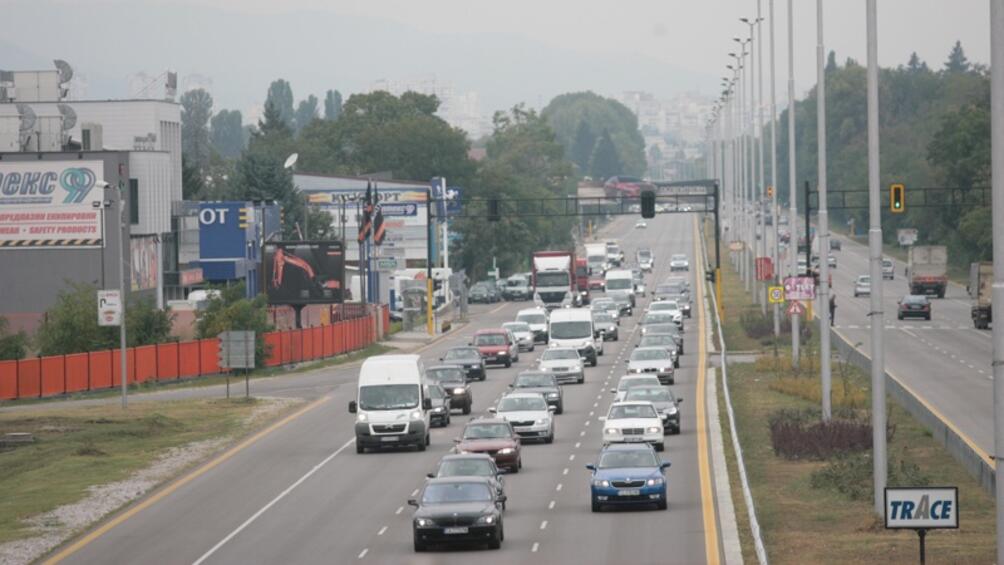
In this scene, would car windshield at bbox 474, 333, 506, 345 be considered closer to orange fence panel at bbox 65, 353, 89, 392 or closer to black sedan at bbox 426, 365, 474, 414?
orange fence panel at bbox 65, 353, 89, 392

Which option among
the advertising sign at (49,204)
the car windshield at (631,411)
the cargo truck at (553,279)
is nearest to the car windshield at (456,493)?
the car windshield at (631,411)

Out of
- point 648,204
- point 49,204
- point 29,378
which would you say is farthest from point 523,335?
point 29,378

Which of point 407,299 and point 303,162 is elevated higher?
point 303,162

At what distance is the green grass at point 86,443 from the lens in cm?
3844

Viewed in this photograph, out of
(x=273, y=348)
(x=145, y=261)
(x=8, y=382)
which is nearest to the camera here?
(x=8, y=382)

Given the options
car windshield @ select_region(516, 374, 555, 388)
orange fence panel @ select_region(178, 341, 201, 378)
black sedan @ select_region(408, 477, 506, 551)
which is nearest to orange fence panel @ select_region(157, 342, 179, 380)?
orange fence panel @ select_region(178, 341, 201, 378)

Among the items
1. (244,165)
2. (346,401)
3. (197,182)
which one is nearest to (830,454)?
(346,401)

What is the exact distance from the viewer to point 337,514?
34.7m

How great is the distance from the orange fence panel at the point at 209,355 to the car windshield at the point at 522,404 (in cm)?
2885

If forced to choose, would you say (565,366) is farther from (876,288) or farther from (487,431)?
(876,288)

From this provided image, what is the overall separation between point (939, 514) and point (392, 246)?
109 m

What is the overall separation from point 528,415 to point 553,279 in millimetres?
65523

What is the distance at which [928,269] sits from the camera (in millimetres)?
116250

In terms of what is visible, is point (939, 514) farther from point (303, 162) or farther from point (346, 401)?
point (303, 162)
